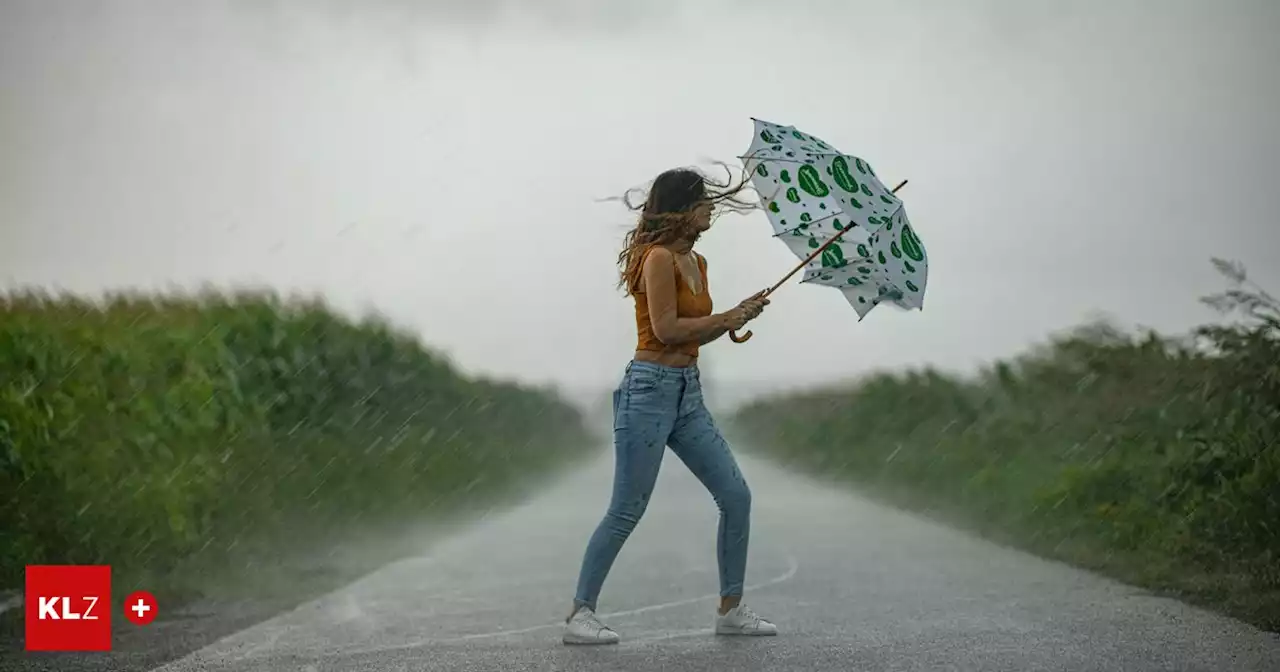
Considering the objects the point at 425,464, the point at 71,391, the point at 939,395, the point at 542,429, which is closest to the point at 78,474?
the point at 71,391

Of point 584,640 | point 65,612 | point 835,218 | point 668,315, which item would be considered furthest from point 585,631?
point 65,612

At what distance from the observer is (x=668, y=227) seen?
267 inches

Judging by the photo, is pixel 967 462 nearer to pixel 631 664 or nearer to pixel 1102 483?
pixel 1102 483

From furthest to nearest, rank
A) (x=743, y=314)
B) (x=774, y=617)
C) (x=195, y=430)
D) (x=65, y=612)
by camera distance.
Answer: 1. (x=195, y=430)
2. (x=774, y=617)
3. (x=65, y=612)
4. (x=743, y=314)

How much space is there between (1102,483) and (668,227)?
7699mm

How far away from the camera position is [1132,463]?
13.2m

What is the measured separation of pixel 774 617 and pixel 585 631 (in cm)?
152

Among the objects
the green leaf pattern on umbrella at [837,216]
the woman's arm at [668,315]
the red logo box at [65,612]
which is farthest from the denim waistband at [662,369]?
the red logo box at [65,612]

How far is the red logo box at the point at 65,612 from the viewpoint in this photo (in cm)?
729

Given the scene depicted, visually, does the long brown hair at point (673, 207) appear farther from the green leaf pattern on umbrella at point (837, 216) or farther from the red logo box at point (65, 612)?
the red logo box at point (65, 612)

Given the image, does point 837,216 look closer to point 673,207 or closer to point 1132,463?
point 673,207

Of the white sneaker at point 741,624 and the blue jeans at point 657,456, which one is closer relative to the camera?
the blue jeans at point 657,456

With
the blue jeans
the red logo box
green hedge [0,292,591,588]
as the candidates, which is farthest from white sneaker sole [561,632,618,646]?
green hedge [0,292,591,588]

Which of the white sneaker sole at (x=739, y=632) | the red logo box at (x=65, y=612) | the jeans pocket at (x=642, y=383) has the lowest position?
the white sneaker sole at (x=739, y=632)
